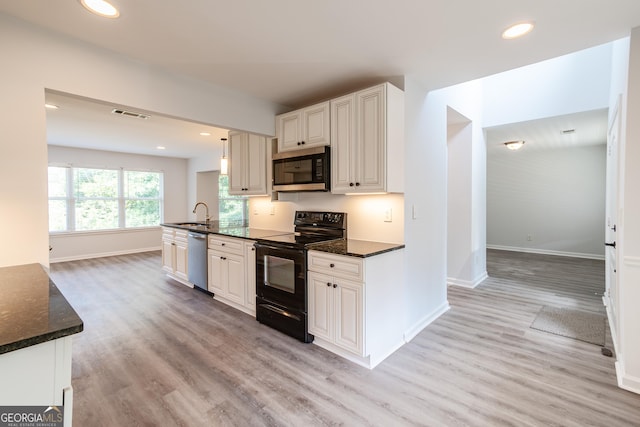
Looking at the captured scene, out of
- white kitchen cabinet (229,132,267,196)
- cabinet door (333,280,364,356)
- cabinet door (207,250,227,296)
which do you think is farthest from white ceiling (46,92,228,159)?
cabinet door (333,280,364,356)

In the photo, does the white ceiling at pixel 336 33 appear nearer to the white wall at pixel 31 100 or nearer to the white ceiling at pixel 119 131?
the white wall at pixel 31 100

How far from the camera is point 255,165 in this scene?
12.3ft

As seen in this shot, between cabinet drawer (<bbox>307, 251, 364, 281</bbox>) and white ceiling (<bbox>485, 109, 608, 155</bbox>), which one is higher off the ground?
white ceiling (<bbox>485, 109, 608, 155</bbox>)

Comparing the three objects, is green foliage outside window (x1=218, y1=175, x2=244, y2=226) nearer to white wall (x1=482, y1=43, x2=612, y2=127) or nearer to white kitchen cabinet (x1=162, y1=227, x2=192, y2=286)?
white kitchen cabinet (x1=162, y1=227, x2=192, y2=286)

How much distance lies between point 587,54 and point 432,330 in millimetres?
3969

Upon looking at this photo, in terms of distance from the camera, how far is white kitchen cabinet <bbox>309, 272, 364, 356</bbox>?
7.45 ft

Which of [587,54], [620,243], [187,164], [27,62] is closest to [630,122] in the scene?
[620,243]

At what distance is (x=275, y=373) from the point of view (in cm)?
222

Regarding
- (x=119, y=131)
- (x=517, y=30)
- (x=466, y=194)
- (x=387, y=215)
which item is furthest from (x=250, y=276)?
(x=119, y=131)

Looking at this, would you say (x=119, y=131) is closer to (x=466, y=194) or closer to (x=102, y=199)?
(x=102, y=199)

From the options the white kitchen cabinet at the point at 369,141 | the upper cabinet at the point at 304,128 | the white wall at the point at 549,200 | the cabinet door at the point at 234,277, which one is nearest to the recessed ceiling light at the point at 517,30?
the white kitchen cabinet at the point at 369,141

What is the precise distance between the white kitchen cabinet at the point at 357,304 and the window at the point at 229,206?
5.08m

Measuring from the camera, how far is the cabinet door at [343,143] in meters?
2.69

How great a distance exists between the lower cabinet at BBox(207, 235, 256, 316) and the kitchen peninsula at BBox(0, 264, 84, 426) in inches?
85.0
